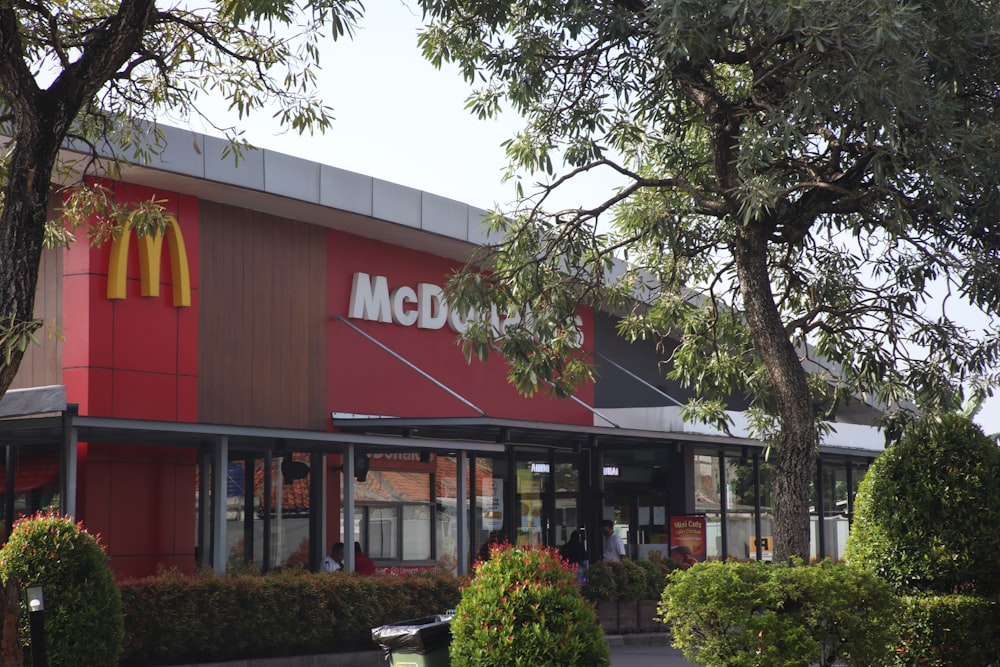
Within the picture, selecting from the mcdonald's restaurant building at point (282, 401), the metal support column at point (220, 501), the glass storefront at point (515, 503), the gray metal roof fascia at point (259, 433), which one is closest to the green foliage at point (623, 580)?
the glass storefront at point (515, 503)

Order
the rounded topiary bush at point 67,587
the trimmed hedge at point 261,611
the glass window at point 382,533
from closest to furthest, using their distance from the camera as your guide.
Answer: the rounded topiary bush at point 67,587
the trimmed hedge at point 261,611
the glass window at point 382,533

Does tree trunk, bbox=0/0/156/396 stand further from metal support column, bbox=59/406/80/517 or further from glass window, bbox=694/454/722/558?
glass window, bbox=694/454/722/558

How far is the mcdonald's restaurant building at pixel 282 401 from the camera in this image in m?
17.2

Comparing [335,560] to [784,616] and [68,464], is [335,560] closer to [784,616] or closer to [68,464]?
[68,464]

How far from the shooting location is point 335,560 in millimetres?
18547

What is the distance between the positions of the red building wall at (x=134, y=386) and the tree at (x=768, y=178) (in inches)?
248

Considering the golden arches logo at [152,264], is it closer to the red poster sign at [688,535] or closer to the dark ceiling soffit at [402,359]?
the dark ceiling soffit at [402,359]

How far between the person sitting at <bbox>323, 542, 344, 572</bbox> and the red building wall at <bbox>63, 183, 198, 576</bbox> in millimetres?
1992

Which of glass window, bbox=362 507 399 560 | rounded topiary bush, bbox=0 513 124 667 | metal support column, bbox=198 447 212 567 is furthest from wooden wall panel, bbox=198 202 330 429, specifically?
rounded topiary bush, bbox=0 513 124 667

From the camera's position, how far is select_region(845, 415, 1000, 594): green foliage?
10.9m

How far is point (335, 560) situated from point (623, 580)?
16.0ft

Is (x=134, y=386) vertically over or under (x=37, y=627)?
over

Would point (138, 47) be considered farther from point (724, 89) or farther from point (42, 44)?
point (724, 89)

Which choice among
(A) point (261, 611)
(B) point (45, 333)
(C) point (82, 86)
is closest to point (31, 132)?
(C) point (82, 86)
